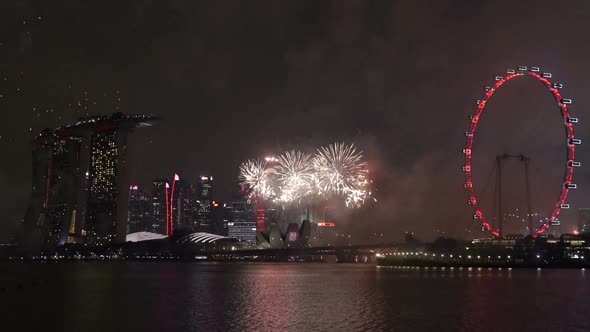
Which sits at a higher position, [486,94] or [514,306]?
[486,94]

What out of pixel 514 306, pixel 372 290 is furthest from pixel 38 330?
pixel 372 290

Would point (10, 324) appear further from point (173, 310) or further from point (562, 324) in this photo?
point (562, 324)

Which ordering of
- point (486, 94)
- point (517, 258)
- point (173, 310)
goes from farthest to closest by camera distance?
1. point (517, 258)
2. point (486, 94)
3. point (173, 310)

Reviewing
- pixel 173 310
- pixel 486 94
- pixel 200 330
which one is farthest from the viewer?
pixel 486 94

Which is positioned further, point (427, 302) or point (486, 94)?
point (486, 94)

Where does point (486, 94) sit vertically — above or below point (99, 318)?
above

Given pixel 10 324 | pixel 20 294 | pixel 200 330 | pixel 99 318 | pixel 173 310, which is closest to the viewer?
pixel 200 330

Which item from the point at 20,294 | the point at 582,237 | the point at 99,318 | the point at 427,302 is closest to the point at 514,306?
the point at 427,302

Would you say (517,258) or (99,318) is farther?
(517,258)

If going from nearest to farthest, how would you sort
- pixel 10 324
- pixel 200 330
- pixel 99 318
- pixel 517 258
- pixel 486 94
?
pixel 200 330 < pixel 10 324 < pixel 99 318 < pixel 486 94 < pixel 517 258

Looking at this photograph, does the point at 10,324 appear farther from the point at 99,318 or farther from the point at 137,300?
the point at 137,300
